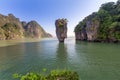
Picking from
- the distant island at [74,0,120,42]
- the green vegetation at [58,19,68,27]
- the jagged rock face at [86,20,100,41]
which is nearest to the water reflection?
the distant island at [74,0,120,42]

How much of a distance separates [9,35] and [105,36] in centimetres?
15398

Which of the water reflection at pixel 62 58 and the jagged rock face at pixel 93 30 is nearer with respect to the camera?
the water reflection at pixel 62 58

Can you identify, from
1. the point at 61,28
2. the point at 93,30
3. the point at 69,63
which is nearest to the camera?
the point at 69,63

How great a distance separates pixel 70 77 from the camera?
7.61m

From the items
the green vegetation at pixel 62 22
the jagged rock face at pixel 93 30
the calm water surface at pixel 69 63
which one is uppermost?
the green vegetation at pixel 62 22

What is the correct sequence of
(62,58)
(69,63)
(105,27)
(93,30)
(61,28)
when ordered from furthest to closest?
(61,28)
(93,30)
(105,27)
(62,58)
(69,63)

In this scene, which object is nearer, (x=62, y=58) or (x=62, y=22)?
(x=62, y=58)

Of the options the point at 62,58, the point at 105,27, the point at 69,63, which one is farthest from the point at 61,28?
the point at 69,63

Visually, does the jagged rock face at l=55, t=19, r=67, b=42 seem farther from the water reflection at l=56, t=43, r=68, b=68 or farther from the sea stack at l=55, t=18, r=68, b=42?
the water reflection at l=56, t=43, r=68, b=68

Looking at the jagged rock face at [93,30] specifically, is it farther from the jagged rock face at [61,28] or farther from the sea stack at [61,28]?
the jagged rock face at [61,28]

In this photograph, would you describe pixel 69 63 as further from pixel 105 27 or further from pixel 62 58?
pixel 105 27

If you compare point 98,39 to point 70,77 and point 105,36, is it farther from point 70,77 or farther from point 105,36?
point 70,77

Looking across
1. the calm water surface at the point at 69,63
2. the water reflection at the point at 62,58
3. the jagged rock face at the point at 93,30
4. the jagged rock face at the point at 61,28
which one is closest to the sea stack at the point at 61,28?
the jagged rock face at the point at 61,28

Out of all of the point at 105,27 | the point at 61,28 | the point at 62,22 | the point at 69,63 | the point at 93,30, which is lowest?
the point at 69,63
